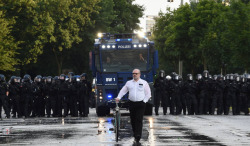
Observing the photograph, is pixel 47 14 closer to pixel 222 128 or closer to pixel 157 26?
pixel 222 128

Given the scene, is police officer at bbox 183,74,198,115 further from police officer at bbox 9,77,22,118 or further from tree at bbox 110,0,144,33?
tree at bbox 110,0,144,33

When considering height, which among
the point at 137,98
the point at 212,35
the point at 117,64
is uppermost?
the point at 212,35

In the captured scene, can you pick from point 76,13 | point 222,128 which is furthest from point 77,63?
point 222,128

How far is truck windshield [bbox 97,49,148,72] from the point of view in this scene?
91.5 feet

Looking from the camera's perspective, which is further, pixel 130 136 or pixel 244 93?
pixel 244 93

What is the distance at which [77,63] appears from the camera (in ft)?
193

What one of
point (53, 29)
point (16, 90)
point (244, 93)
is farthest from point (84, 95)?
point (53, 29)

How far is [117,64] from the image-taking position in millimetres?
27938

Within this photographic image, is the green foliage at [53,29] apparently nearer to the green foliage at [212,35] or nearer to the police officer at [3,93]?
the green foliage at [212,35]

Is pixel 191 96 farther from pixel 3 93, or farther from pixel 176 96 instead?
pixel 3 93

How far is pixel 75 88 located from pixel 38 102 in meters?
1.97

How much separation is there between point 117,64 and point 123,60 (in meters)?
0.30

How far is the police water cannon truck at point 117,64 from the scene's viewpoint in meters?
27.8

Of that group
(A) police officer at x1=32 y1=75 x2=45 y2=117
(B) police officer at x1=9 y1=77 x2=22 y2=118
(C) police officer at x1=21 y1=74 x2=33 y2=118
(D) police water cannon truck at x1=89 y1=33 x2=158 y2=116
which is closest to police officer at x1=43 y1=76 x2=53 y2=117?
(A) police officer at x1=32 y1=75 x2=45 y2=117
